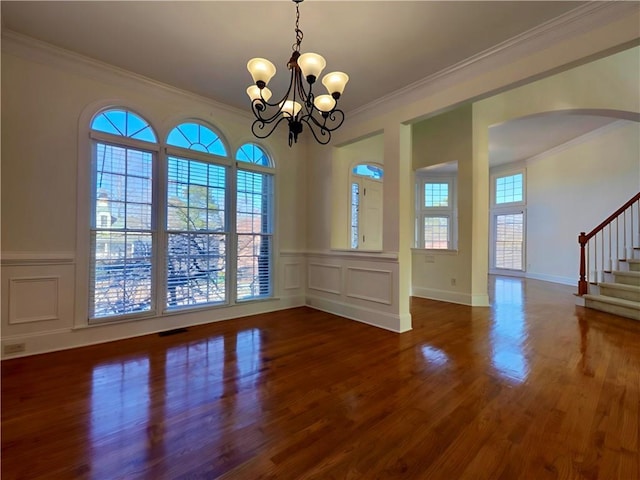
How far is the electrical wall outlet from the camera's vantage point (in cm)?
276

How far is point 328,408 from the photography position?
1.99 meters

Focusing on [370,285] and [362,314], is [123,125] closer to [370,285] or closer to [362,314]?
[370,285]

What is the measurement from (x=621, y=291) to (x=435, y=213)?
11.0 feet

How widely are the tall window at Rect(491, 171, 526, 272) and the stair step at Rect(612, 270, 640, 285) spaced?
3.81 m

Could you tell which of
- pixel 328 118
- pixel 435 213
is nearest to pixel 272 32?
pixel 328 118

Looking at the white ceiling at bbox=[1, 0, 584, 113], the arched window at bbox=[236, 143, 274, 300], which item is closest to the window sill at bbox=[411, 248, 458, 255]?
the arched window at bbox=[236, 143, 274, 300]

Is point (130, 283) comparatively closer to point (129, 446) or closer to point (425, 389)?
point (129, 446)

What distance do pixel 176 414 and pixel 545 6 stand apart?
4137 mm

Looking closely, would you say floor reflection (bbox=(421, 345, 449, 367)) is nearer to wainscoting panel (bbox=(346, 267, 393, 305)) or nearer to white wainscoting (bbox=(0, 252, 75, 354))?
wainscoting panel (bbox=(346, 267, 393, 305))

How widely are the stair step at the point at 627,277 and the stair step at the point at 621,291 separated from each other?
0.09 metres

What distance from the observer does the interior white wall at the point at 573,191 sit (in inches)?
237

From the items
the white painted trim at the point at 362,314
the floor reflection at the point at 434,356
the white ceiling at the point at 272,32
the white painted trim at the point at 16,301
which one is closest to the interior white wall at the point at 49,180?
the white painted trim at the point at 16,301

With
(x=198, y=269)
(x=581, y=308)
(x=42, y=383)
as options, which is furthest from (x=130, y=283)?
(x=581, y=308)

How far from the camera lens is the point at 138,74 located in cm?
337
